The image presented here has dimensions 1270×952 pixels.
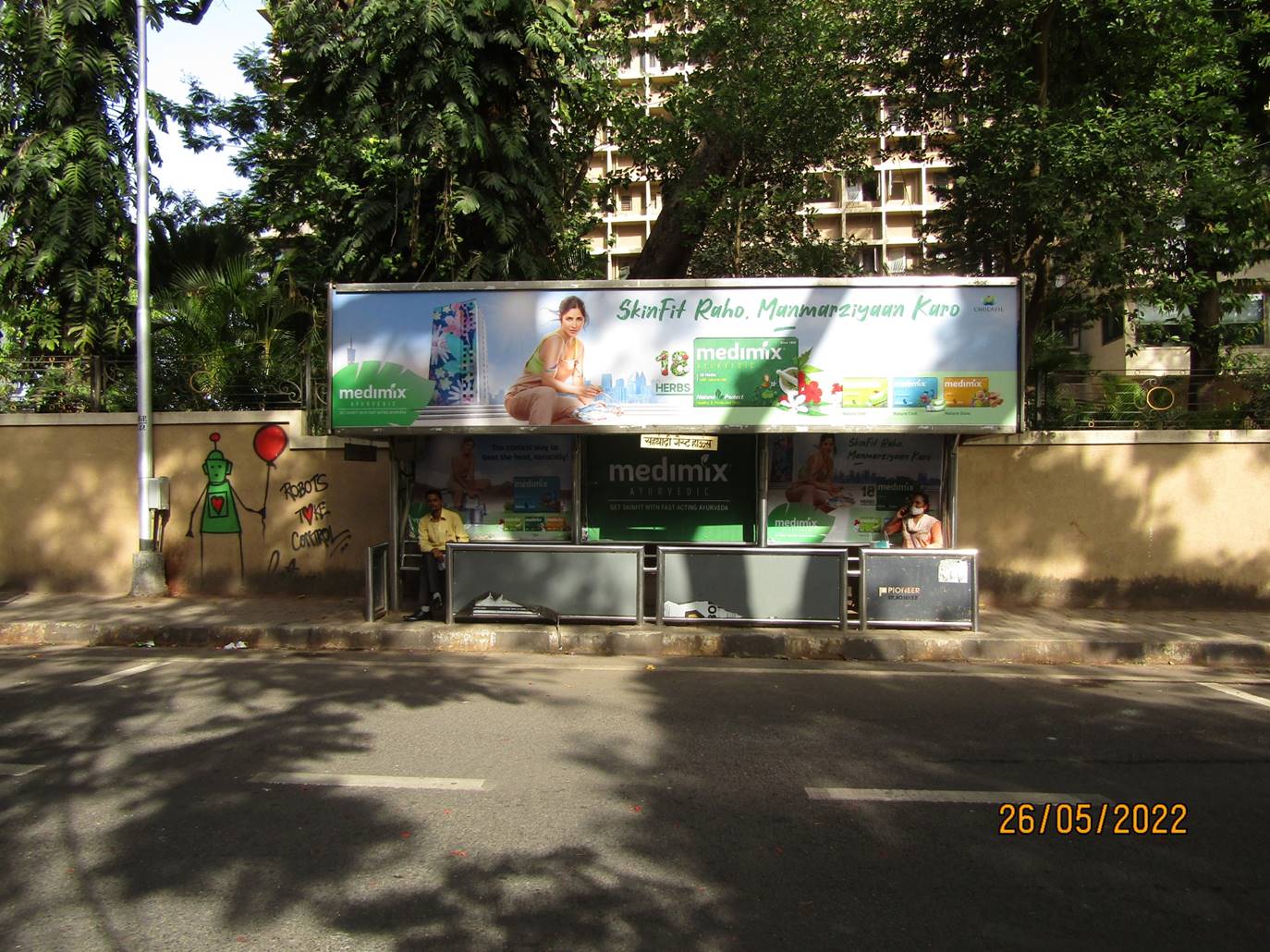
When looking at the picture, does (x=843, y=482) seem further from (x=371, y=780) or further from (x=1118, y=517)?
(x=371, y=780)

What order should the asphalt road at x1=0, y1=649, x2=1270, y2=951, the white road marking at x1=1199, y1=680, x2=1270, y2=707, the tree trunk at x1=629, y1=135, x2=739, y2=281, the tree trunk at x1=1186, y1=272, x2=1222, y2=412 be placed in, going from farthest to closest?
the tree trunk at x1=629, y1=135, x2=739, y2=281, the tree trunk at x1=1186, y1=272, x2=1222, y2=412, the white road marking at x1=1199, y1=680, x2=1270, y2=707, the asphalt road at x1=0, y1=649, x2=1270, y2=951

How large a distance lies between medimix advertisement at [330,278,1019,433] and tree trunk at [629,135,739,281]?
5.27 meters

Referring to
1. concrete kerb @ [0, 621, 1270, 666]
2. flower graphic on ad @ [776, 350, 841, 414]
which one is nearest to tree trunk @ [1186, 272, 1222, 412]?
concrete kerb @ [0, 621, 1270, 666]

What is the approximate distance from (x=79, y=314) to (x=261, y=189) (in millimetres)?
6707

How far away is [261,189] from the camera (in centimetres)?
1784

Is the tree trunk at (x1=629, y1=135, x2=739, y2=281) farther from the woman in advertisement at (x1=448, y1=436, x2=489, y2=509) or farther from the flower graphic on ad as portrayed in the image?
the woman in advertisement at (x1=448, y1=436, x2=489, y2=509)

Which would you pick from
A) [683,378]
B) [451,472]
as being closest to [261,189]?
[451,472]

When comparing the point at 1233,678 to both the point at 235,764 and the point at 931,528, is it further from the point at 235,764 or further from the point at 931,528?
the point at 235,764

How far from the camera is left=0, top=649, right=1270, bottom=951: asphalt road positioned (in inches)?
133

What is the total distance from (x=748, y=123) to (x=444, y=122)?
5.08 m

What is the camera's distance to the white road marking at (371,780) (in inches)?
189

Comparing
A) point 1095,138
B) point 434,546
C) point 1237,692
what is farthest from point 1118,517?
point 434,546

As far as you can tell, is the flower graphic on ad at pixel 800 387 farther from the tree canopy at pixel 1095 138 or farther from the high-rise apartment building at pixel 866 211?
the high-rise apartment building at pixel 866 211

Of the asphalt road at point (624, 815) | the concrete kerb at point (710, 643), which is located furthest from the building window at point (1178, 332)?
the asphalt road at point (624, 815)
